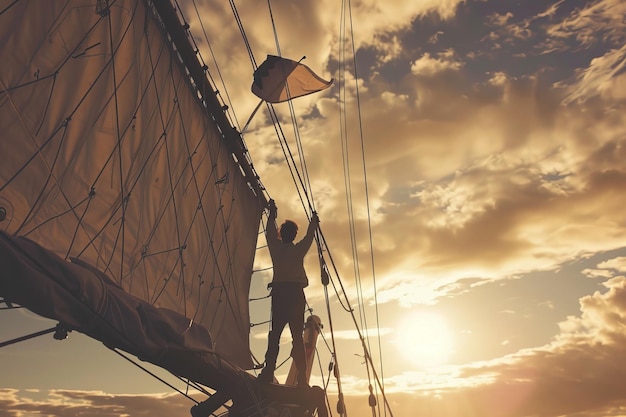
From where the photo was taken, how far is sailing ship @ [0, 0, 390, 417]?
18.4 ft

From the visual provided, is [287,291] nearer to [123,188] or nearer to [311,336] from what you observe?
[123,188]

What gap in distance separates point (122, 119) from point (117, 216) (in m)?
1.71

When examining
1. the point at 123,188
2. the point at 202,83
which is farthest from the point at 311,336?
the point at 202,83

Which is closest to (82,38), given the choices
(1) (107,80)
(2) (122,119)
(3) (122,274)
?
(1) (107,80)

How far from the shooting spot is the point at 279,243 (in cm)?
761

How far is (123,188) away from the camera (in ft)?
32.5

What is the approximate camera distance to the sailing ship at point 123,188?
559 cm

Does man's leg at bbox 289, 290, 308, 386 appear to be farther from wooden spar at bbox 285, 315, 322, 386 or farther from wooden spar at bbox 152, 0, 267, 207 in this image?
wooden spar at bbox 152, 0, 267, 207

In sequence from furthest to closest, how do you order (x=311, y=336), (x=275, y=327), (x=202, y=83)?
(x=311, y=336), (x=202, y=83), (x=275, y=327)

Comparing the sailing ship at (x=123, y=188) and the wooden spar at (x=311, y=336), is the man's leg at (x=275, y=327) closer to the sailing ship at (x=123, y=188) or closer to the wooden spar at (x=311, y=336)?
the sailing ship at (x=123, y=188)

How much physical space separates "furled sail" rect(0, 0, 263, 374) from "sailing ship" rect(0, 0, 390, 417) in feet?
0.07

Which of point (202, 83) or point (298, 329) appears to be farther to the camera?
point (202, 83)

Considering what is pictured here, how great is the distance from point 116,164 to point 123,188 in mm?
431

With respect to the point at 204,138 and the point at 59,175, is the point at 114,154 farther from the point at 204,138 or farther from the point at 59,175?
the point at 204,138
